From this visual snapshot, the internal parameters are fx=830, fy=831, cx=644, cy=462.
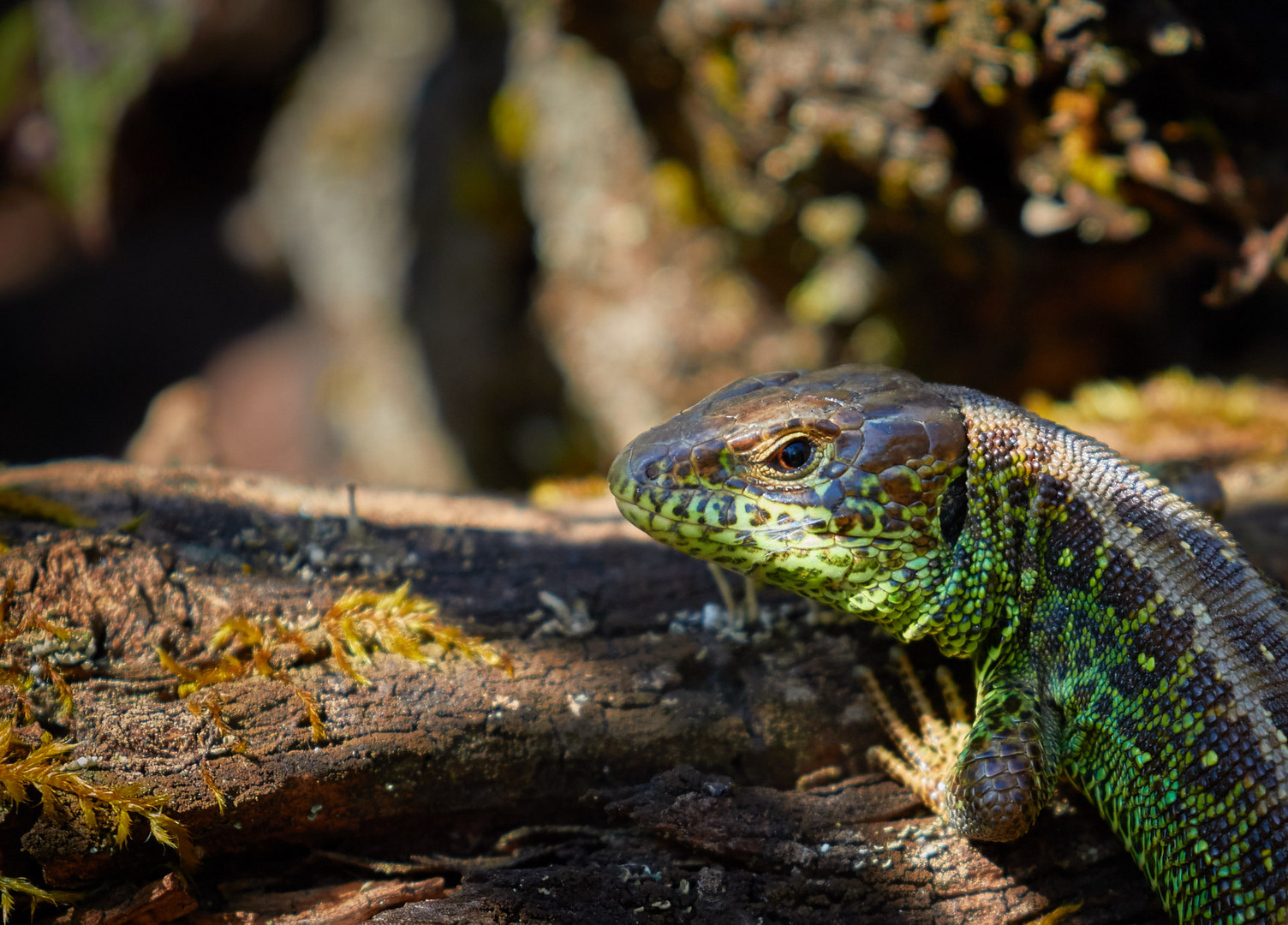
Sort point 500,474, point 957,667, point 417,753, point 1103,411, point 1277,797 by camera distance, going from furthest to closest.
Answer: point 500,474, point 1103,411, point 957,667, point 417,753, point 1277,797

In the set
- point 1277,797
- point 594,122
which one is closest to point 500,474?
point 594,122

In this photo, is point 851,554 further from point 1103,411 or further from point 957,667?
point 1103,411

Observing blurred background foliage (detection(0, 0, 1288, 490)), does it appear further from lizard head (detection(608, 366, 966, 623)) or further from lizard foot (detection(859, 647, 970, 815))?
lizard foot (detection(859, 647, 970, 815))

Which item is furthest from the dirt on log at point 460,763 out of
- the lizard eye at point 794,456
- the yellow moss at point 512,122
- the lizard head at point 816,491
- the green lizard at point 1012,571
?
the yellow moss at point 512,122

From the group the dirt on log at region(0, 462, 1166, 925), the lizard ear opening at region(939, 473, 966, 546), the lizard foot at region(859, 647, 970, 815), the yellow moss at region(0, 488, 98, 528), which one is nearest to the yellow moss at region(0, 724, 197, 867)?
the dirt on log at region(0, 462, 1166, 925)

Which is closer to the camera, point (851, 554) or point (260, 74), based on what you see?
point (851, 554)

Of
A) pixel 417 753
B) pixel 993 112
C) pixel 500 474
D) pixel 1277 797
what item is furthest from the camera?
pixel 500 474
